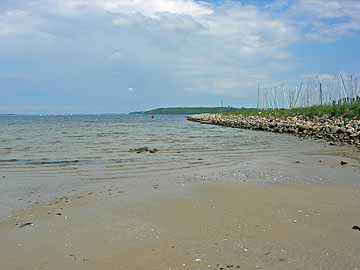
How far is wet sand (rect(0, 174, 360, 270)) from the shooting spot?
16.3 feet

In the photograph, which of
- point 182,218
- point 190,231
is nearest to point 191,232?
point 190,231

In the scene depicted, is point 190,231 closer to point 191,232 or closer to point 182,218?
point 191,232

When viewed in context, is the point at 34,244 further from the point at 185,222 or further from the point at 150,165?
the point at 150,165

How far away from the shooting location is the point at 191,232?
6.13 m

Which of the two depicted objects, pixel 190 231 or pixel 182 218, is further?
pixel 182 218

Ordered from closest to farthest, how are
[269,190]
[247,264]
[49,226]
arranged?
[247,264], [49,226], [269,190]

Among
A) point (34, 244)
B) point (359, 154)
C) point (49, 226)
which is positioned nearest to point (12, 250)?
point (34, 244)

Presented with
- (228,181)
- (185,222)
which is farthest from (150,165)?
(185,222)

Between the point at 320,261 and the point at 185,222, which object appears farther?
the point at 185,222

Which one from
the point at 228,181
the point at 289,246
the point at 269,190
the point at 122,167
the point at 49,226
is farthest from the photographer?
the point at 122,167

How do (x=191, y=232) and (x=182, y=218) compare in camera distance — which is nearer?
(x=191, y=232)

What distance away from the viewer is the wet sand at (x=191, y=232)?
498 cm

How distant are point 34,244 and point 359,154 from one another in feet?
45.2

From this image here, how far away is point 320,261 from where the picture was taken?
4855 mm
